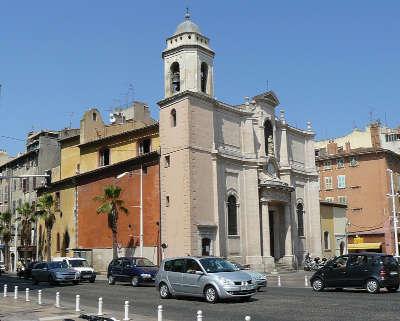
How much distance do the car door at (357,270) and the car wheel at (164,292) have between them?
24.0 ft

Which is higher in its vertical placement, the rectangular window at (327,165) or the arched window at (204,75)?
the arched window at (204,75)

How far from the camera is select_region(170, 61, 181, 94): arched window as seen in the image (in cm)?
4211

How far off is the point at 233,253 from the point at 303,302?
77.6 ft

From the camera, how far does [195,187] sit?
3925cm

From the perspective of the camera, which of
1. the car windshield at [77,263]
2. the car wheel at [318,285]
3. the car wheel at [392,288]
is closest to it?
the car wheel at [392,288]

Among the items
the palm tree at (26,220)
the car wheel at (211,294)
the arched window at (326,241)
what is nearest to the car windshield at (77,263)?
the car wheel at (211,294)

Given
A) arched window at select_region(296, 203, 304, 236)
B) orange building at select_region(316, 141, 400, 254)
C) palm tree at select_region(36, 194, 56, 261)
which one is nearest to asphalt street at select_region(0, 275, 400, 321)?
arched window at select_region(296, 203, 304, 236)

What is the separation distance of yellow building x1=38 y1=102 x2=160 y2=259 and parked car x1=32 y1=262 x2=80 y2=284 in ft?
48.5

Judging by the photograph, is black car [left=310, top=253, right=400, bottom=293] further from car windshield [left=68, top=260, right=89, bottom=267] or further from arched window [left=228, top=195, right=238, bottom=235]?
arched window [left=228, top=195, right=238, bottom=235]

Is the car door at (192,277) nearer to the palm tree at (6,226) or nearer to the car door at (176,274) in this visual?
the car door at (176,274)

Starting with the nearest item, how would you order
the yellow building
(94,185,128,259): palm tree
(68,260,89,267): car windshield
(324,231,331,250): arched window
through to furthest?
(68,260,89,267): car windshield < (94,185,128,259): palm tree < the yellow building < (324,231,331,250): arched window

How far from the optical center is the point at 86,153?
5381 centimetres

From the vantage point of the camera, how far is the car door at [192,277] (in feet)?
63.2

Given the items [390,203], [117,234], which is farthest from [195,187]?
[390,203]
